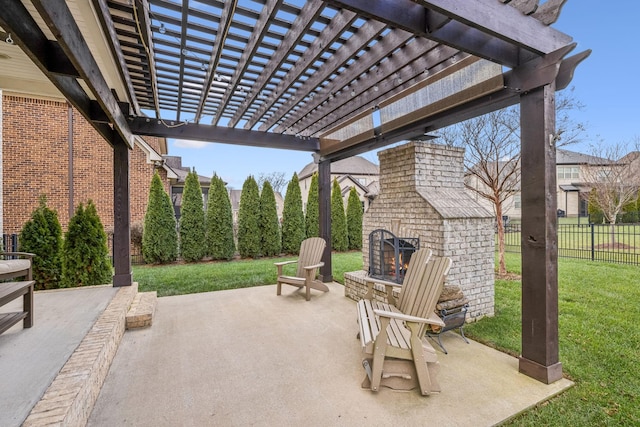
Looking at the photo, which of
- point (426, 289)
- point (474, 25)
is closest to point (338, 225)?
point (426, 289)

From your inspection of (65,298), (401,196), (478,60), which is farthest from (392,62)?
(65,298)

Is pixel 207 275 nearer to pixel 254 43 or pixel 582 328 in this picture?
pixel 254 43

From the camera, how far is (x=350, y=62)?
3.21m

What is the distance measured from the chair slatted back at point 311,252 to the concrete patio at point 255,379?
4.94 ft

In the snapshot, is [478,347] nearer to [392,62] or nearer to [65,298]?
[392,62]

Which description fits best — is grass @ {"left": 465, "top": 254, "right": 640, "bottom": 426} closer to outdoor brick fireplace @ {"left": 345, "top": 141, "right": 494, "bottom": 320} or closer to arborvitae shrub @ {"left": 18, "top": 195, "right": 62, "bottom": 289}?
outdoor brick fireplace @ {"left": 345, "top": 141, "right": 494, "bottom": 320}

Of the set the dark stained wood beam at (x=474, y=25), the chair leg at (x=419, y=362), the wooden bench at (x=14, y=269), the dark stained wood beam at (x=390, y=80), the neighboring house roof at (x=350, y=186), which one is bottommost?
the chair leg at (x=419, y=362)

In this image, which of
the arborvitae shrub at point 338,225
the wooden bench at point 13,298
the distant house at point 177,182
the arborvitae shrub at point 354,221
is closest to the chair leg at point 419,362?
the wooden bench at point 13,298

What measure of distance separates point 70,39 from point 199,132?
9.61ft

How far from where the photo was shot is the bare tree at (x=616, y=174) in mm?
9445

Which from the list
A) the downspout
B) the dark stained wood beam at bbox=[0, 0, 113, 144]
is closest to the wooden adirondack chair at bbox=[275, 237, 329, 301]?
the dark stained wood beam at bbox=[0, 0, 113, 144]

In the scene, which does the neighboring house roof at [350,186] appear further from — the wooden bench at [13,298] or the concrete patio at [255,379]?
the wooden bench at [13,298]

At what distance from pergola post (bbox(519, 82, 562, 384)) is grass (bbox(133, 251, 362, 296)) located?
4.02m

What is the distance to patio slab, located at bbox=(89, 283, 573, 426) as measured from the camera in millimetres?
2090
